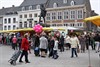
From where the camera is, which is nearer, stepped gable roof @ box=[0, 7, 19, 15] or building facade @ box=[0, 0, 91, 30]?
building facade @ box=[0, 0, 91, 30]

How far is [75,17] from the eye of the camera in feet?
217

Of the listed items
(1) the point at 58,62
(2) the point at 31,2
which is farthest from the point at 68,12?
(1) the point at 58,62

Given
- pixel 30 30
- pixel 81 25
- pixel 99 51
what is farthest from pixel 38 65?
pixel 81 25

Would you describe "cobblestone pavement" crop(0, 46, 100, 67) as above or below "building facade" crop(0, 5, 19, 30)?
below

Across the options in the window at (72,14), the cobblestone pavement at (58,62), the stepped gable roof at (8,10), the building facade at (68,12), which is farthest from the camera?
the stepped gable roof at (8,10)

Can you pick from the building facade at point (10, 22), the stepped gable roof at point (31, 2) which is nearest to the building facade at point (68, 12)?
the stepped gable roof at point (31, 2)

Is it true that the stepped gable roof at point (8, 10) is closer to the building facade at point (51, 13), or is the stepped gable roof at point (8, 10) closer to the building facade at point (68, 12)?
the building facade at point (51, 13)

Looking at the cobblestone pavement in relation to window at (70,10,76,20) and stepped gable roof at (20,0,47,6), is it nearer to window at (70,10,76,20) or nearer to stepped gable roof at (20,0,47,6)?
window at (70,10,76,20)

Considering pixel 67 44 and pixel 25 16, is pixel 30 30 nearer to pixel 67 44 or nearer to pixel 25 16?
pixel 67 44

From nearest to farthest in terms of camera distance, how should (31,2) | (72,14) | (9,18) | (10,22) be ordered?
(72,14) < (31,2) < (10,22) < (9,18)

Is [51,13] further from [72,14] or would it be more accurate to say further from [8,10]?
[8,10]

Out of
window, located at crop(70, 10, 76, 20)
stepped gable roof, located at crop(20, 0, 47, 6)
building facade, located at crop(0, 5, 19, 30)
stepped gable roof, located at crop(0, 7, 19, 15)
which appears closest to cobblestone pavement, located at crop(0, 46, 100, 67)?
window, located at crop(70, 10, 76, 20)

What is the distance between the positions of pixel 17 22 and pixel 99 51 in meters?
58.3

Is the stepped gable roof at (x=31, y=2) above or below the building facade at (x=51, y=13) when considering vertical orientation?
above
